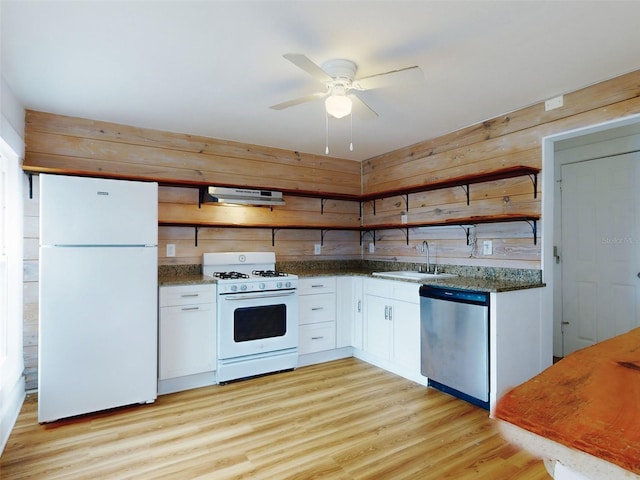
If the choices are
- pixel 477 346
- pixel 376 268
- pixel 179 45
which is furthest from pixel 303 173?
pixel 477 346

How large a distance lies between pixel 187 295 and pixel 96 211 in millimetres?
946

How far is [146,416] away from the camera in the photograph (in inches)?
104

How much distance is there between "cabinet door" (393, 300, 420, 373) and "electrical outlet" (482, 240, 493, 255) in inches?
30.9

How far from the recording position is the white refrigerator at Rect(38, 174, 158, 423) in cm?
249

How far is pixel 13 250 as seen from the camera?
2.79 meters

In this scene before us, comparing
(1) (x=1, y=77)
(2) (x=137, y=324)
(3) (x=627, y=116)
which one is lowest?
(2) (x=137, y=324)

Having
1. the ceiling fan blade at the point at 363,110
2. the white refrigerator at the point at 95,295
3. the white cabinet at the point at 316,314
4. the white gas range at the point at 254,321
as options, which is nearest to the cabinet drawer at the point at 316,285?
the white cabinet at the point at 316,314

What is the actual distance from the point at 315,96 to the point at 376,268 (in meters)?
2.61

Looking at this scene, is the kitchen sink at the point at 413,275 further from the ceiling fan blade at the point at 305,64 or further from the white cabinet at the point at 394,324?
the ceiling fan blade at the point at 305,64

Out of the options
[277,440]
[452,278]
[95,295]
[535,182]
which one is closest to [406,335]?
[452,278]

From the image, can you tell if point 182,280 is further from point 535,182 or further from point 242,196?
point 535,182

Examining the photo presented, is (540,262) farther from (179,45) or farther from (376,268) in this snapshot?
(179,45)

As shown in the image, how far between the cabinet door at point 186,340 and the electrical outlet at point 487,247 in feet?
7.99

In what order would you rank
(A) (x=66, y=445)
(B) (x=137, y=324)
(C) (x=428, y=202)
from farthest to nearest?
1. (C) (x=428, y=202)
2. (B) (x=137, y=324)
3. (A) (x=66, y=445)
